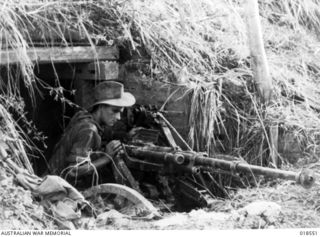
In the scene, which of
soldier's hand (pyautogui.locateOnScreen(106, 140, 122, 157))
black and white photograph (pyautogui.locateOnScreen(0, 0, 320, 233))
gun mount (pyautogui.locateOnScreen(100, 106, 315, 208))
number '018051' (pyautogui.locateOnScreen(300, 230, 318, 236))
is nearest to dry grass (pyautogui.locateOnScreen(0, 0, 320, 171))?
black and white photograph (pyautogui.locateOnScreen(0, 0, 320, 233))

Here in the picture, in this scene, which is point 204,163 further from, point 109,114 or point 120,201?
point 109,114

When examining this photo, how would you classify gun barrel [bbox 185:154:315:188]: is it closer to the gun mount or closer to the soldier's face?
the gun mount

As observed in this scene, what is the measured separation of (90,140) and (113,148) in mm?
254

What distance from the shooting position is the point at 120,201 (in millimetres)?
5871

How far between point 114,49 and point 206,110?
1193mm

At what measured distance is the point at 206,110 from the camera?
21.6ft

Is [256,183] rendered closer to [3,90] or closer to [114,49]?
[114,49]

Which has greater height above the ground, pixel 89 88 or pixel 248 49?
pixel 248 49

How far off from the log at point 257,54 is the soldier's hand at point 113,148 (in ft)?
5.31

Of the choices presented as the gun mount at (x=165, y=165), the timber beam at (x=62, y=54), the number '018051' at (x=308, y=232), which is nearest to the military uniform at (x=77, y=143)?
the gun mount at (x=165, y=165)

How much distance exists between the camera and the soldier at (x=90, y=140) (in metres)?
6.20

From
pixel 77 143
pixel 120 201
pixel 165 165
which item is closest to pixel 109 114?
pixel 77 143

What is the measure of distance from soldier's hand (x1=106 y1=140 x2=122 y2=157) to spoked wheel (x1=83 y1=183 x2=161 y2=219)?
0.53 m

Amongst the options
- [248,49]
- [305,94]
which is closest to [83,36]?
[248,49]
